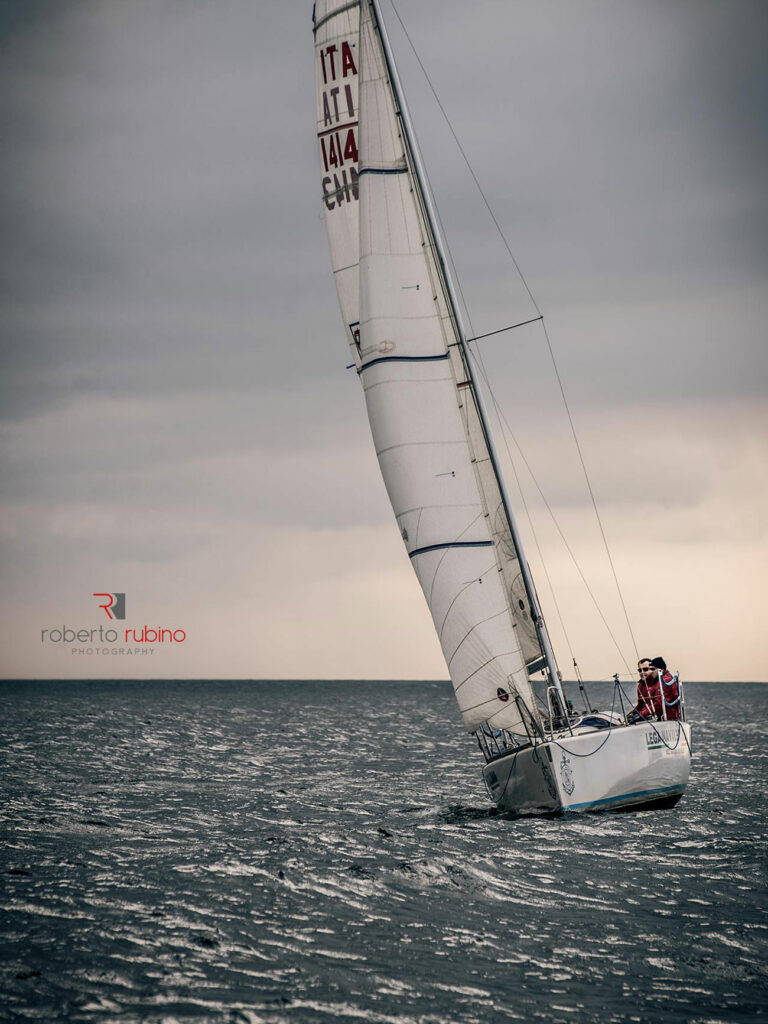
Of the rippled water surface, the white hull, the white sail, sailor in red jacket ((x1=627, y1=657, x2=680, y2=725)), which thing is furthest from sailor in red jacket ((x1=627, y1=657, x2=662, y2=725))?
the white sail

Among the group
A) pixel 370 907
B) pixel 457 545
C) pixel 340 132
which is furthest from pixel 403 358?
pixel 370 907

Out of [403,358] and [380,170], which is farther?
[380,170]

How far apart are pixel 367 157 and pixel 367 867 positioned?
11.7 meters

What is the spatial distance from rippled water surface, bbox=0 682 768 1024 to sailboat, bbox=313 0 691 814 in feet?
3.55

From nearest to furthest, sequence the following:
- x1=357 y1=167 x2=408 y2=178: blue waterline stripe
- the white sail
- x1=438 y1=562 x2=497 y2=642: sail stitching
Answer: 1. x1=438 y1=562 x2=497 y2=642: sail stitching
2. x1=357 y1=167 x2=408 y2=178: blue waterline stripe
3. the white sail

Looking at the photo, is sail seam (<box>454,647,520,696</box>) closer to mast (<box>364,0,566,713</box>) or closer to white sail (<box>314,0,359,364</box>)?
mast (<box>364,0,566,713</box>)

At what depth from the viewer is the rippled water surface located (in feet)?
32.1

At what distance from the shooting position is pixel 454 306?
19312 mm

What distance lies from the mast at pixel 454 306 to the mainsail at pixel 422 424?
0.31ft

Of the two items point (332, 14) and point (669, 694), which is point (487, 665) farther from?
point (332, 14)

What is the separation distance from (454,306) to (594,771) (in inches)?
325

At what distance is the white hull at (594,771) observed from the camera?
17.4 m

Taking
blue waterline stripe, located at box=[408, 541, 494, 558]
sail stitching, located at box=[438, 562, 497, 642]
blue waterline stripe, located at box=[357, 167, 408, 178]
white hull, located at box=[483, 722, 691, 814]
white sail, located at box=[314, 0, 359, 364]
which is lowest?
white hull, located at box=[483, 722, 691, 814]

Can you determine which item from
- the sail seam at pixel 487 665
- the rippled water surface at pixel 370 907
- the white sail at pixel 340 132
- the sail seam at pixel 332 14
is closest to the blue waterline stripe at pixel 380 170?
the white sail at pixel 340 132
